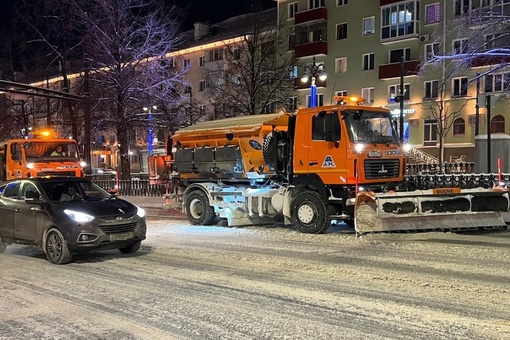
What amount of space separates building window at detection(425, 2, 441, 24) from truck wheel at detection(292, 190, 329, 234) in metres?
31.1

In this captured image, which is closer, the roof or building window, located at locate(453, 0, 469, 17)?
building window, located at locate(453, 0, 469, 17)

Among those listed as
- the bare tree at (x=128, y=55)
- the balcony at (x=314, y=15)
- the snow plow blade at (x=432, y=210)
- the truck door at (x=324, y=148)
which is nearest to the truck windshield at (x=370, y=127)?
the truck door at (x=324, y=148)

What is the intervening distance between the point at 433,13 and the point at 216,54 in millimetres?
21089

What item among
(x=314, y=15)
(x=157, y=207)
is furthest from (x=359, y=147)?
(x=314, y=15)

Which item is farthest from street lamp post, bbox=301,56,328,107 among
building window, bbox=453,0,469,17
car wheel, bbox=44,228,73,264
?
building window, bbox=453,0,469,17

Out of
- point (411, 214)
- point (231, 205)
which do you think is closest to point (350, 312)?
point (411, 214)

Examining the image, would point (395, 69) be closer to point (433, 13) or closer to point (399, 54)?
point (399, 54)

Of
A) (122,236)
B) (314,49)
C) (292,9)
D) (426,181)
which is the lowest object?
(122,236)

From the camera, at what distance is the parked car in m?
8.80

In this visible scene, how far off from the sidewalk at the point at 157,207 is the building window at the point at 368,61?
2501 cm

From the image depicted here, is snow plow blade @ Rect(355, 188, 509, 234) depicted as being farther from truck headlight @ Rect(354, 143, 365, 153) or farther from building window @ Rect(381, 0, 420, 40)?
building window @ Rect(381, 0, 420, 40)

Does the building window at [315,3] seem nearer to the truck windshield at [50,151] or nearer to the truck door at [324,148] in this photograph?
the truck windshield at [50,151]

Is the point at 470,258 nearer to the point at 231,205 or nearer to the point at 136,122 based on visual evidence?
the point at 231,205

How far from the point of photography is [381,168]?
12.0 meters
